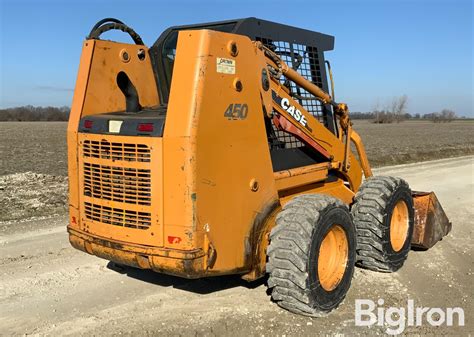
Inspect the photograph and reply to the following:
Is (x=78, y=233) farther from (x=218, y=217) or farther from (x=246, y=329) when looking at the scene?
(x=246, y=329)

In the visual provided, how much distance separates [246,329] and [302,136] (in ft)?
6.27

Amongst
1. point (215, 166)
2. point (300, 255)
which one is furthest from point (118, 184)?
point (300, 255)

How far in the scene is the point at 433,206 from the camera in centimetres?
629

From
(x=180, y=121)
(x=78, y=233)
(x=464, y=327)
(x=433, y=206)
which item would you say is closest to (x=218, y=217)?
(x=180, y=121)

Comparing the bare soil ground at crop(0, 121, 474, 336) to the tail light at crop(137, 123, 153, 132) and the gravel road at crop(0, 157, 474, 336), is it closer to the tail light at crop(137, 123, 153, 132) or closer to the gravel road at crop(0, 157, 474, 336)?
the gravel road at crop(0, 157, 474, 336)

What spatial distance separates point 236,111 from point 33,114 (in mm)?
112825

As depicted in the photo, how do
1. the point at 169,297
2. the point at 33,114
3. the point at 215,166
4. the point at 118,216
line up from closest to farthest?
the point at 215,166
the point at 118,216
the point at 169,297
the point at 33,114

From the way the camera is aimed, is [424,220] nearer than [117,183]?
No

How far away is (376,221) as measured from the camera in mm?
5117

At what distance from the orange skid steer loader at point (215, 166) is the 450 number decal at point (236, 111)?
0.02 meters

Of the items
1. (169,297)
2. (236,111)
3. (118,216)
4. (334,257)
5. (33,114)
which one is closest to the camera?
(236,111)

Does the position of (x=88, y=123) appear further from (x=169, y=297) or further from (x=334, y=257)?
(x=334, y=257)

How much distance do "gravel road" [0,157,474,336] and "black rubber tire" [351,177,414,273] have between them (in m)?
0.21

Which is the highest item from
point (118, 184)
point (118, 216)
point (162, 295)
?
point (118, 184)
